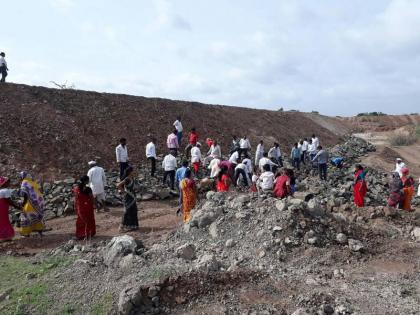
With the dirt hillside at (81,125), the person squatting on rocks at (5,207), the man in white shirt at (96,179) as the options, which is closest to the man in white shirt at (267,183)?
the man in white shirt at (96,179)

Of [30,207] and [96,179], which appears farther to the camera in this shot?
[96,179]

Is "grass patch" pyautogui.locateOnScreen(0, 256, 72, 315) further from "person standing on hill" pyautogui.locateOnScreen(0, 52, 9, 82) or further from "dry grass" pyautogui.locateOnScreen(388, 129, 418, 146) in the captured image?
"dry grass" pyautogui.locateOnScreen(388, 129, 418, 146)

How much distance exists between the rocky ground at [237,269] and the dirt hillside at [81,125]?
709 centimetres

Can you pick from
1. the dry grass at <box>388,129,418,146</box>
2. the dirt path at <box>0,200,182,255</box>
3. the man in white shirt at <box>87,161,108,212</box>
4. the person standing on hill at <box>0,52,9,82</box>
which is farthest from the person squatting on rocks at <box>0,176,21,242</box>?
the dry grass at <box>388,129,418,146</box>

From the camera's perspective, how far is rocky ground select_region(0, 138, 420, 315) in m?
5.49

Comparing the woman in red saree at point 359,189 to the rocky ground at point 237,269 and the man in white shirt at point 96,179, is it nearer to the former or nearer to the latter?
the rocky ground at point 237,269

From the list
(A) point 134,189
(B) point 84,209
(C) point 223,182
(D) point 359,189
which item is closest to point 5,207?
(B) point 84,209

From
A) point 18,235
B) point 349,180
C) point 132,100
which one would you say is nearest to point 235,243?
point 18,235

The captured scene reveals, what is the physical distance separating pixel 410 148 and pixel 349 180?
57.2 ft

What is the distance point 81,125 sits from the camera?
58.3 feet

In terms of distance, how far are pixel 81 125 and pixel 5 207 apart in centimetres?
944

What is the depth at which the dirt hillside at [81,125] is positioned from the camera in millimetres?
14773

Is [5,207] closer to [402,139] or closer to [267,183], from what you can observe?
[267,183]

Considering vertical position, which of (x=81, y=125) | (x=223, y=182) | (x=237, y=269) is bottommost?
(x=237, y=269)
